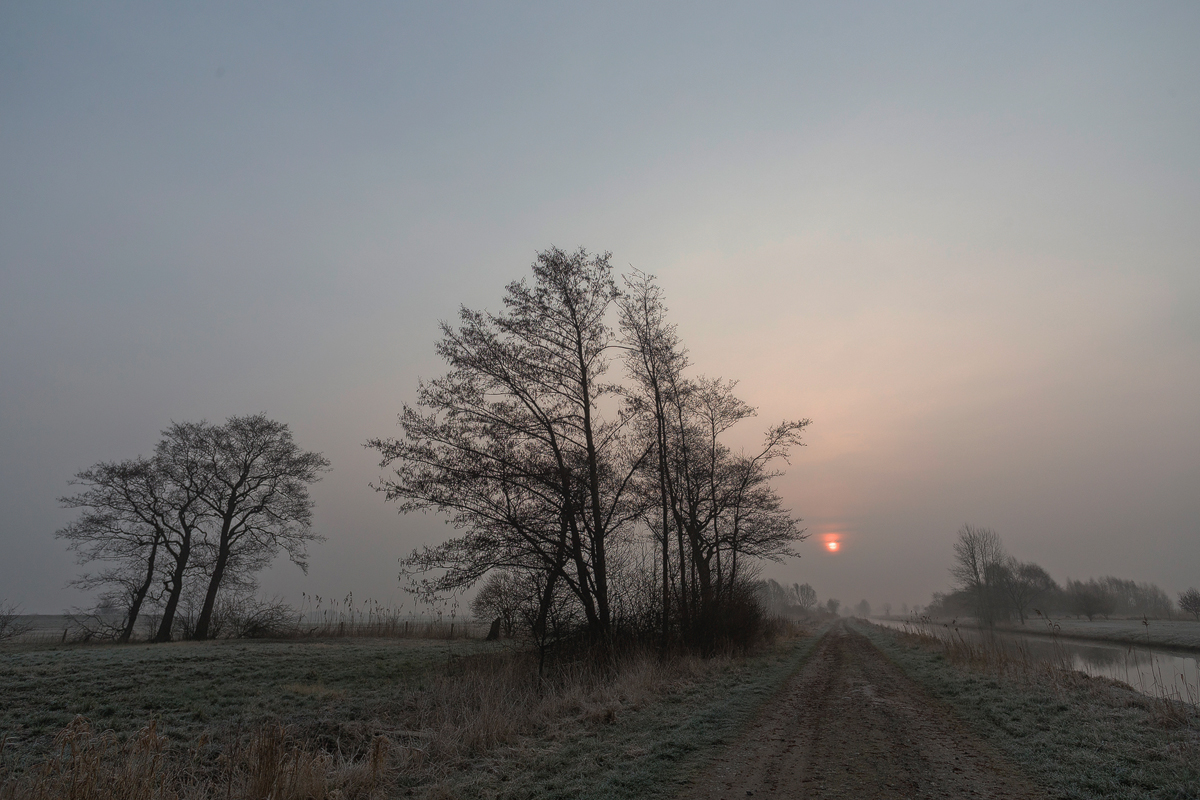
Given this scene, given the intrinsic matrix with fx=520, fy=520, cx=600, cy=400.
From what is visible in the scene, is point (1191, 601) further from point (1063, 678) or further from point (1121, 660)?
point (1063, 678)

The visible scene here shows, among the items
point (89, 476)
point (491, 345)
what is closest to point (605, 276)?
point (491, 345)

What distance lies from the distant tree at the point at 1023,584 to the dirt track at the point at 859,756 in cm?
7061

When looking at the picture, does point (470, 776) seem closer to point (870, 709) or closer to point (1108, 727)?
point (870, 709)

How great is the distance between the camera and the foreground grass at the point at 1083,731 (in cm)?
502

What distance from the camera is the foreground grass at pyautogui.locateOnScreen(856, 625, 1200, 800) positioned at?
502 cm

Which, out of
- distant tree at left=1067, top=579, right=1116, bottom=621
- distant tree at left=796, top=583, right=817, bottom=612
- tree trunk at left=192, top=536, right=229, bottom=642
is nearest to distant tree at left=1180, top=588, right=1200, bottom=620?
distant tree at left=1067, top=579, right=1116, bottom=621

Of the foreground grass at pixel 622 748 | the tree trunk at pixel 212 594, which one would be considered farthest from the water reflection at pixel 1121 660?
the tree trunk at pixel 212 594

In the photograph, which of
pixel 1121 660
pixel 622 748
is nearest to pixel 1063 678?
pixel 622 748

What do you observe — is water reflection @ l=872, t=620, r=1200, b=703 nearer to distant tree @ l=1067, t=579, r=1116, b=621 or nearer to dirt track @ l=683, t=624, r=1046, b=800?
dirt track @ l=683, t=624, r=1046, b=800

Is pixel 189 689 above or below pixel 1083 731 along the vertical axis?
below

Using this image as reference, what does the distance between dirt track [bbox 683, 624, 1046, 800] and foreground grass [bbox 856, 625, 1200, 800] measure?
38 centimetres

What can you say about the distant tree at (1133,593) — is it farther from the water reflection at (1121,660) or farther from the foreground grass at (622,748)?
the foreground grass at (622,748)

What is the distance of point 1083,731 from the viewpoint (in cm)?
661

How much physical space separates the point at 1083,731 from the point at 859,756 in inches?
121
